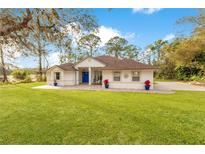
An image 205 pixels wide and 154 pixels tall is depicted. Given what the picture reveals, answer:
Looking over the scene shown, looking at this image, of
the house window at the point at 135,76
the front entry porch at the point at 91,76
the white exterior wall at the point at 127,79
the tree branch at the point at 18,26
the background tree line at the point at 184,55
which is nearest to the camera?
the tree branch at the point at 18,26

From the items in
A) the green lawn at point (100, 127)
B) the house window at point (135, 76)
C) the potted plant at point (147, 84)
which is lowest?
the green lawn at point (100, 127)

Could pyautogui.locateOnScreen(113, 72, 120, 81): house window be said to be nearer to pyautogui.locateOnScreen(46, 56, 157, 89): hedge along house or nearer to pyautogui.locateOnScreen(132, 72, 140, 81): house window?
pyautogui.locateOnScreen(46, 56, 157, 89): hedge along house

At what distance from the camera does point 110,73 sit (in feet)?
46.1

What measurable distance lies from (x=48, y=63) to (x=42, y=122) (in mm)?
1637

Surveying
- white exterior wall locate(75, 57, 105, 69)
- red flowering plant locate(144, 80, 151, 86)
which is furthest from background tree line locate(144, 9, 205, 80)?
white exterior wall locate(75, 57, 105, 69)

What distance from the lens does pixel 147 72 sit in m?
13.1

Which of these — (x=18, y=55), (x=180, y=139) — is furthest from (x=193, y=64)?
(x=18, y=55)

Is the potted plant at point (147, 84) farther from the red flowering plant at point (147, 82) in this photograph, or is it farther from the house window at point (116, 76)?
the house window at point (116, 76)

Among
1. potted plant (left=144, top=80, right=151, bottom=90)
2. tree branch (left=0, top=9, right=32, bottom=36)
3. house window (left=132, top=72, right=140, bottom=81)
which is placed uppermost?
tree branch (left=0, top=9, right=32, bottom=36)

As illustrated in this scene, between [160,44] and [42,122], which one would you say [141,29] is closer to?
[42,122]

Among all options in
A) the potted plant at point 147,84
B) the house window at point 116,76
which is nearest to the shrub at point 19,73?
the house window at point 116,76

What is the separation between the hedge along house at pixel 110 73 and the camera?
13219 millimetres

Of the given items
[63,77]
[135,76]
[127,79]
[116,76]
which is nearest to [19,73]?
[63,77]

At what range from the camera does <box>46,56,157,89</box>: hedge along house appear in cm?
1322
